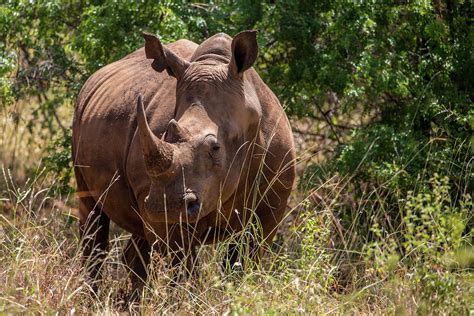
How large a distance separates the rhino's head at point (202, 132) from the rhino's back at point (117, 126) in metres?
0.35

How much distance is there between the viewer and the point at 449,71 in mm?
8953

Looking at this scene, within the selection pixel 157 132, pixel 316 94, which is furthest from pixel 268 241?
pixel 316 94

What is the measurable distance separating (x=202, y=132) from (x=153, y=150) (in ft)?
1.30

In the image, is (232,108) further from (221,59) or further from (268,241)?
(268,241)

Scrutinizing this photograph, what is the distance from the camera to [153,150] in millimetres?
6051

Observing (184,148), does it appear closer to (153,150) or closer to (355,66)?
(153,150)

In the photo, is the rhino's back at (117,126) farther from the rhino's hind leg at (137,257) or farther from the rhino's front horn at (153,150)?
the rhino's front horn at (153,150)

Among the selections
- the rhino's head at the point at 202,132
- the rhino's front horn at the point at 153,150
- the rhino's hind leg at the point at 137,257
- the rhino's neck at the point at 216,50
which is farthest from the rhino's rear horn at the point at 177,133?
the rhino's hind leg at the point at 137,257

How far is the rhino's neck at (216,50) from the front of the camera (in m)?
6.96

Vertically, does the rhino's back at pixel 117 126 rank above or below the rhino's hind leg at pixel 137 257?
above

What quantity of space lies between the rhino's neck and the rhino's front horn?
1.05 m

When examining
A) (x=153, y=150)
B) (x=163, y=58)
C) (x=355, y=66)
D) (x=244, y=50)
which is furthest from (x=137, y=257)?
(x=355, y=66)

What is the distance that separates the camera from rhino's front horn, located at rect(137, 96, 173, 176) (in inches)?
237

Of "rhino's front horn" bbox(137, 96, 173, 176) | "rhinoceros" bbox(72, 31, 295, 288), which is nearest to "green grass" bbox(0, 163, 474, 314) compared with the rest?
"rhinoceros" bbox(72, 31, 295, 288)
